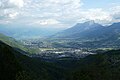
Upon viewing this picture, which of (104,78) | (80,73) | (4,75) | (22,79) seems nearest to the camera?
(22,79)

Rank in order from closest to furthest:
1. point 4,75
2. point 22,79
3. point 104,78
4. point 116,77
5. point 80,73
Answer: point 22,79 → point 4,75 → point 80,73 → point 104,78 → point 116,77

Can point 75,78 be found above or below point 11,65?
below

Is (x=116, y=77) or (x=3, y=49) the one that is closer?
(x=3, y=49)

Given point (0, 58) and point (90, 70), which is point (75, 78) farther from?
point (0, 58)

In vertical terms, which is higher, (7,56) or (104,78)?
(7,56)

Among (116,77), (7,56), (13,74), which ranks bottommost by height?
(116,77)

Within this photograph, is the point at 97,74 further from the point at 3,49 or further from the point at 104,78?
the point at 3,49

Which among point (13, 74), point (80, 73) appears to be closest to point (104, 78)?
point (80, 73)

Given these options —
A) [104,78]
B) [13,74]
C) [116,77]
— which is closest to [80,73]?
[104,78]

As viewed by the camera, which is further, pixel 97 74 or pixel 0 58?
pixel 97 74
